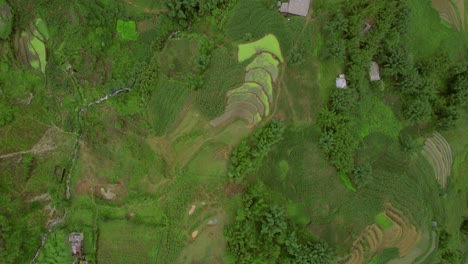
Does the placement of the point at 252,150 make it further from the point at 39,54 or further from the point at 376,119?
the point at 39,54

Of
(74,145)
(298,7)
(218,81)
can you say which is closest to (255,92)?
(218,81)

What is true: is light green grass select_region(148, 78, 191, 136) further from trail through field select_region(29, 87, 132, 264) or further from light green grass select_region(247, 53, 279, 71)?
light green grass select_region(247, 53, 279, 71)

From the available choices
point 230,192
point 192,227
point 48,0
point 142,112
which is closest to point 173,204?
point 192,227

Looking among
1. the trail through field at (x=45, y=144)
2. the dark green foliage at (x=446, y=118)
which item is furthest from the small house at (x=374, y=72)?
the trail through field at (x=45, y=144)

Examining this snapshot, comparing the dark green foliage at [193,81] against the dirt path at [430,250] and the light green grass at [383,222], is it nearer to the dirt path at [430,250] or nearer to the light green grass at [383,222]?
the light green grass at [383,222]

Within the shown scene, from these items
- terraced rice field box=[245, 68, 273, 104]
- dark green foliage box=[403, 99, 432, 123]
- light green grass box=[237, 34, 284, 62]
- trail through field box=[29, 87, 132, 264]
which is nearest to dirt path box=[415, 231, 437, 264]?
dark green foliage box=[403, 99, 432, 123]

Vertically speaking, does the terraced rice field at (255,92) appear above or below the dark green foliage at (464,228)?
above
